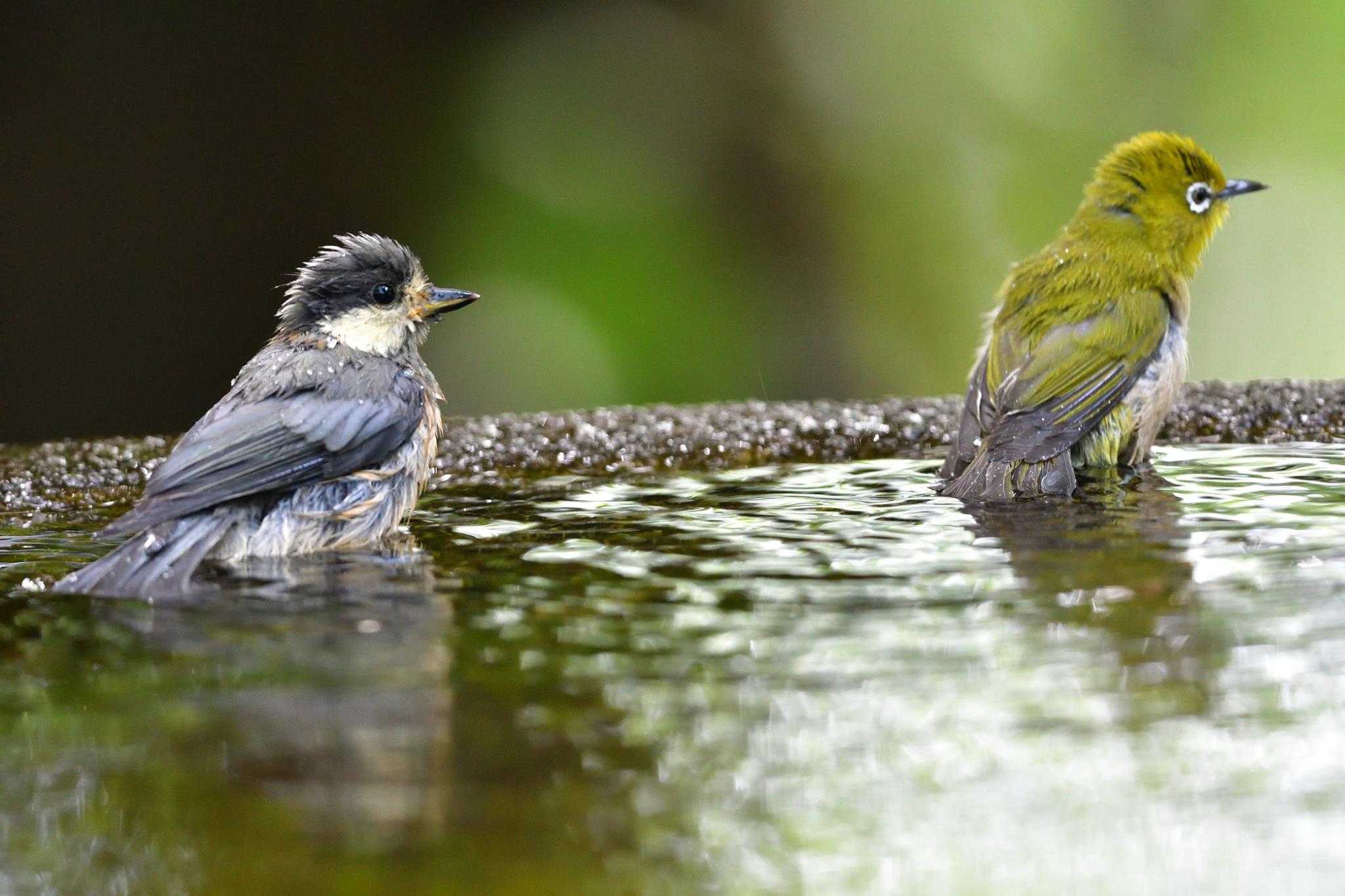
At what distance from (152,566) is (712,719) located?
55.8 inches

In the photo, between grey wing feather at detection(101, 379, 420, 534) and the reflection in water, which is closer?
the reflection in water

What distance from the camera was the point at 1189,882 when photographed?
1.20 m

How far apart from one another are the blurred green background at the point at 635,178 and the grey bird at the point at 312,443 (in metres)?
3.51

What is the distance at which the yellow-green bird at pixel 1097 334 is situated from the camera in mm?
3652

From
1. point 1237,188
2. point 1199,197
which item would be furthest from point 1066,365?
point 1237,188

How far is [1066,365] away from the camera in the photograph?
3.96 m

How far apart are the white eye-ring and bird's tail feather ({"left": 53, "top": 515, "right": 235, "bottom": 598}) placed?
2.97 meters

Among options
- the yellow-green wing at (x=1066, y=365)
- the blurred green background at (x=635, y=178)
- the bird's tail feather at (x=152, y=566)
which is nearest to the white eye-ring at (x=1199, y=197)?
the yellow-green wing at (x=1066, y=365)

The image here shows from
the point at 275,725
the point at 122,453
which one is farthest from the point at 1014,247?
the point at 275,725

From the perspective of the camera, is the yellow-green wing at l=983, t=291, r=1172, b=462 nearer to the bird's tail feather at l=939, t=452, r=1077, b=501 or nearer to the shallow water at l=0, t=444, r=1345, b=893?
the bird's tail feather at l=939, t=452, r=1077, b=501

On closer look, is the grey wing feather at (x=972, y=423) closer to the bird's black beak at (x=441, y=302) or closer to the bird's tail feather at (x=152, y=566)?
the bird's black beak at (x=441, y=302)

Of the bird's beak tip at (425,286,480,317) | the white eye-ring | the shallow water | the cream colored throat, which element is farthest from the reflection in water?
the cream colored throat

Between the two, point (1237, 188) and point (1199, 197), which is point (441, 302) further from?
point (1237, 188)

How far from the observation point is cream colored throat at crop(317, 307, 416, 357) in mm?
3818
